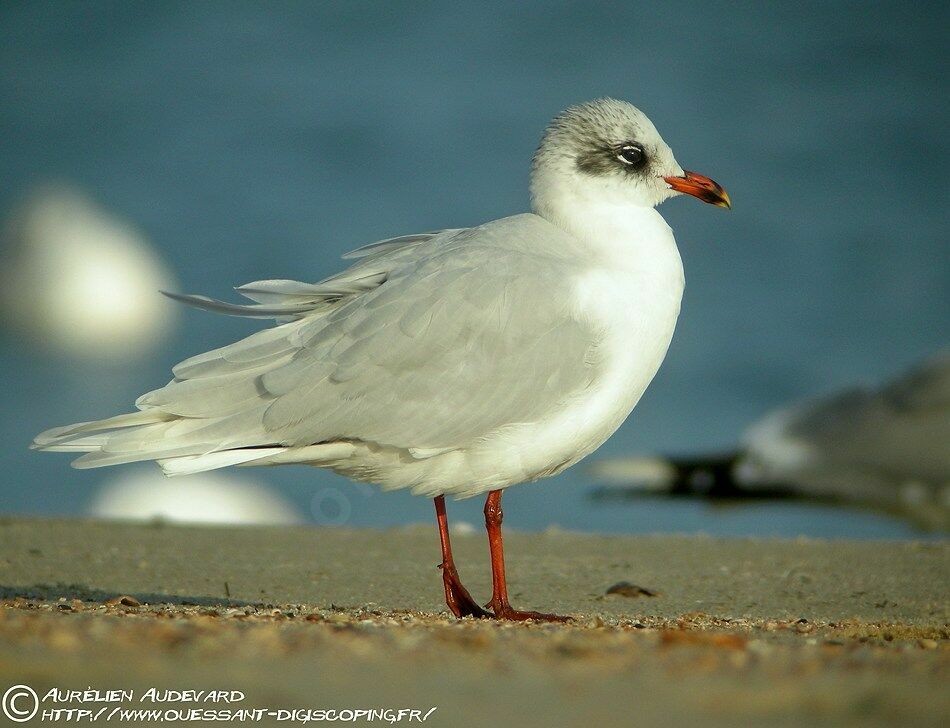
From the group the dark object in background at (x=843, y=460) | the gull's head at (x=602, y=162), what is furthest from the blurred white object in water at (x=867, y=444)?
the gull's head at (x=602, y=162)

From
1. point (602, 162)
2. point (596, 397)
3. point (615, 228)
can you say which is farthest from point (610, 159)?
point (596, 397)

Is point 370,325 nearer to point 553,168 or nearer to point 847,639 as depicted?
point 553,168

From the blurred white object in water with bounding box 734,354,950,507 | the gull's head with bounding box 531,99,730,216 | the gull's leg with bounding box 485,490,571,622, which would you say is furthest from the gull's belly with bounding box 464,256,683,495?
the blurred white object in water with bounding box 734,354,950,507

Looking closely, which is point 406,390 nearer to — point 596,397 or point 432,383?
point 432,383

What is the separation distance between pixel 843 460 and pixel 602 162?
652 cm

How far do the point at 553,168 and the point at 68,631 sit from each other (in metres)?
2.80

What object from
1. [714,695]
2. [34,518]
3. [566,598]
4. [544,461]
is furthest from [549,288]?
[34,518]

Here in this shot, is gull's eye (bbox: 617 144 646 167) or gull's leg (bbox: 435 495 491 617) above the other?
gull's eye (bbox: 617 144 646 167)

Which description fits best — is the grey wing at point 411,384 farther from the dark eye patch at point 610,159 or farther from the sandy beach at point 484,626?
the dark eye patch at point 610,159

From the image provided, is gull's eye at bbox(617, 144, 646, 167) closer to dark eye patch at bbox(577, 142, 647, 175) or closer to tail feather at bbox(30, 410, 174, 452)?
dark eye patch at bbox(577, 142, 647, 175)

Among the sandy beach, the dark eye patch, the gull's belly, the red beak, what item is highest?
the dark eye patch

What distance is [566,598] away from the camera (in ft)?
16.9

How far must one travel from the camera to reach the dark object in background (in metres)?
10.5

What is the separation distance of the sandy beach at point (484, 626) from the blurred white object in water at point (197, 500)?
2481 millimetres
